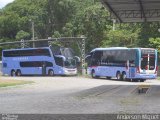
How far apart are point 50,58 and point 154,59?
1687cm

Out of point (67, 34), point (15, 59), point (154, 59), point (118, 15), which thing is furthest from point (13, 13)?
point (118, 15)

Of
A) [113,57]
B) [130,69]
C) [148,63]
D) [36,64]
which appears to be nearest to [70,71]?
[36,64]

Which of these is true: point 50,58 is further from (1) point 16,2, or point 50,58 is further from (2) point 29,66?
(1) point 16,2

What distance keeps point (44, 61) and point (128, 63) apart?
15.9 m

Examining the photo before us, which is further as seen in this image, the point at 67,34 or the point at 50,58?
the point at 67,34

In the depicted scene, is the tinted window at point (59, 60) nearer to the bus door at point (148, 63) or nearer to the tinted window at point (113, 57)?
the tinted window at point (113, 57)

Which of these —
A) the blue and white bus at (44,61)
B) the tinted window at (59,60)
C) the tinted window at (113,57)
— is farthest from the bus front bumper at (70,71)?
the tinted window at (113,57)

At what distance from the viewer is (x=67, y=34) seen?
8625cm

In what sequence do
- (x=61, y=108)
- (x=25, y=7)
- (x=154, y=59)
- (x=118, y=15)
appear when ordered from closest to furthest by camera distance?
1. (x=61, y=108)
2. (x=118, y=15)
3. (x=154, y=59)
4. (x=25, y=7)

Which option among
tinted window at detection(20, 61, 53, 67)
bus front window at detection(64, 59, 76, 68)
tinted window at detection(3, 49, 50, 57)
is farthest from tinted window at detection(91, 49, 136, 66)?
tinted window at detection(3, 49, 50, 57)

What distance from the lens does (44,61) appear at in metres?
62.0

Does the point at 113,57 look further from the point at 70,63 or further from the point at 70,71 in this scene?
the point at 70,71

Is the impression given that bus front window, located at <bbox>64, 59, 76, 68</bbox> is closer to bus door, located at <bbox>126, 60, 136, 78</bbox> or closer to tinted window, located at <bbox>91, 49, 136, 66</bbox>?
tinted window, located at <bbox>91, 49, 136, 66</bbox>

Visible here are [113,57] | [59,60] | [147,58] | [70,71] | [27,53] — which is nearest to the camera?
[147,58]
